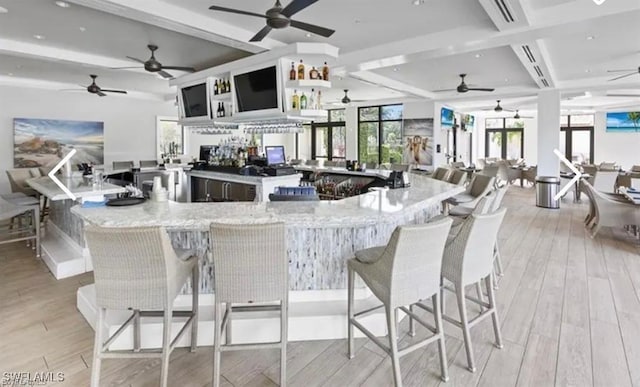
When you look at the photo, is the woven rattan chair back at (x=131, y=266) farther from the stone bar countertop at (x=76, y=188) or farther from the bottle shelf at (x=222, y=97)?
the bottle shelf at (x=222, y=97)

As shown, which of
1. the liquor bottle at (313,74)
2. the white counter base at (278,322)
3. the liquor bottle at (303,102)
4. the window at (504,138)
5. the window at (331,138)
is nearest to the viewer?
the white counter base at (278,322)

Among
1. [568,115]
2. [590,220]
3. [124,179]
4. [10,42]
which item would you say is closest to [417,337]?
[590,220]

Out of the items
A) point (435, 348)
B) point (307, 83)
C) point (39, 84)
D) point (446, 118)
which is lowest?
point (435, 348)

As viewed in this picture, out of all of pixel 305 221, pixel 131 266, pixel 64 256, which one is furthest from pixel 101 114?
pixel 305 221

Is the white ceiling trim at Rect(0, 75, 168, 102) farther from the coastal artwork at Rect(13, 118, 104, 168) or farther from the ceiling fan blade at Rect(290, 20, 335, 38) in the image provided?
the ceiling fan blade at Rect(290, 20, 335, 38)

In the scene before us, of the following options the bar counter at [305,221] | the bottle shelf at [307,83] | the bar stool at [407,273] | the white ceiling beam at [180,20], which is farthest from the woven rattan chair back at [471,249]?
the white ceiling beam at [180,20]

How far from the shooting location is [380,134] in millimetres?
12258

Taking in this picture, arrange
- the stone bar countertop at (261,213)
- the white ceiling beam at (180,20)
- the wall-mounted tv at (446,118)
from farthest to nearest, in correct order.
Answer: the wall-mounted tv at (446,118), the white ceiling beam at (180,20), the stone bar countertop at (261,213)

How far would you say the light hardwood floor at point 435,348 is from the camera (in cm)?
222

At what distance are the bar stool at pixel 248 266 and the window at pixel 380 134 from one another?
391 inches

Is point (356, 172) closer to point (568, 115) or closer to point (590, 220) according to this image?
point (590, 220)

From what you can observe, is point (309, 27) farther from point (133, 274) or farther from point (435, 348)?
point (435, 348)

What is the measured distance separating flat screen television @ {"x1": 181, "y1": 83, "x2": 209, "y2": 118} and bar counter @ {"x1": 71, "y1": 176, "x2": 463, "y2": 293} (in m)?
4.27

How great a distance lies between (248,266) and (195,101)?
5.66 metres
